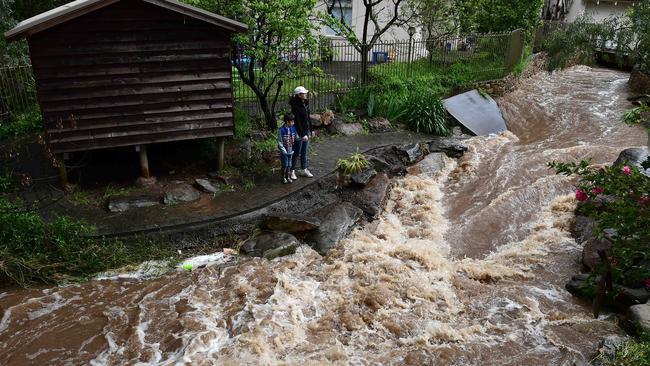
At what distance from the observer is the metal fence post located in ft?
59.5

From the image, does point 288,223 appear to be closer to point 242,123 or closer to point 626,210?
point 242,123

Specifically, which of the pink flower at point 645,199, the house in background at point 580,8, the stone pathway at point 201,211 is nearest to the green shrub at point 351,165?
the stone pathway at point 201,211

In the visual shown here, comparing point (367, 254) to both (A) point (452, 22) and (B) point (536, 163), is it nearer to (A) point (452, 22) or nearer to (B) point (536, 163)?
(B) point (536, 163)

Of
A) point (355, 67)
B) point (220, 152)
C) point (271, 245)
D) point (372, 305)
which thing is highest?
point (355, 67)

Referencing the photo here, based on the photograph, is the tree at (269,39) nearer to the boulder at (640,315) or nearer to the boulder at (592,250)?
the boulder at (592,250)

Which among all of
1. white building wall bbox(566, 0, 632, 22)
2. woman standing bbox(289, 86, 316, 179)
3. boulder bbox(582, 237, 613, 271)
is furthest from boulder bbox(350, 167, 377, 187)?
white building wall bbox(566, 0, 632, 22)

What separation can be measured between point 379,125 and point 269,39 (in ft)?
13.7

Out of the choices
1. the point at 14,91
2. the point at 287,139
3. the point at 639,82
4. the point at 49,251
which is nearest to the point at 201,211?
the point at 287,139

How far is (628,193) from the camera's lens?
21.1ft

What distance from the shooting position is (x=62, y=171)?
957cm

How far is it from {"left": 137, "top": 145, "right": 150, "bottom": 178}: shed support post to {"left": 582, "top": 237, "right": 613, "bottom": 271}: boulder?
840 centimetres

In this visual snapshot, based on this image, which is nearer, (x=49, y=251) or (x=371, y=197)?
(x=49, y=251)

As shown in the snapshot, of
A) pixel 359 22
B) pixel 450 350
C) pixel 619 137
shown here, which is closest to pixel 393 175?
pixel 450 350

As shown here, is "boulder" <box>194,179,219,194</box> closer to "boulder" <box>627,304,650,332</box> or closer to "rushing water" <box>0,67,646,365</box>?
"rushing water" <box>0,67,646,365</box>
